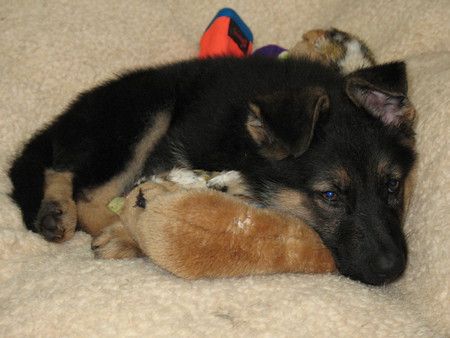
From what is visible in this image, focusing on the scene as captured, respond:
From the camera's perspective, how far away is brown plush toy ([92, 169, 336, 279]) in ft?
7.97

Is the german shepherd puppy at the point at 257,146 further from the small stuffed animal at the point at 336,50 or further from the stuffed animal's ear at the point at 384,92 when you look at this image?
the small stuffed animal at the point at 336,50

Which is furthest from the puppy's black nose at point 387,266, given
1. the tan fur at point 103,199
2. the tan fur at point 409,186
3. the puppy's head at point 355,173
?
the tan fur at point 103,199

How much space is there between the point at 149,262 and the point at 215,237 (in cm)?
50

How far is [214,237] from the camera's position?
96.5 inches

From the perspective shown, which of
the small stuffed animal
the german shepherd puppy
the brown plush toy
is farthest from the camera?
the small stuffed animal

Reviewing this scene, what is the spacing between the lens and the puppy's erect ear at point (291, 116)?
102 inches

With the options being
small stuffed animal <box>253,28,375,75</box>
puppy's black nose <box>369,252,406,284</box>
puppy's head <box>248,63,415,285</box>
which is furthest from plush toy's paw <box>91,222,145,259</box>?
small stuffed animal <box>253,28,375,75</box>

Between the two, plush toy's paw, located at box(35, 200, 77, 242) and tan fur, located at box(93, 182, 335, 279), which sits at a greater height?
tan fur, located at box(93, 182, 335, 279)

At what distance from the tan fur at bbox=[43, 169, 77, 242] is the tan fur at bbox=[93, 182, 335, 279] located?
0.79 meters

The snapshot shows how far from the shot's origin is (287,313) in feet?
7.50

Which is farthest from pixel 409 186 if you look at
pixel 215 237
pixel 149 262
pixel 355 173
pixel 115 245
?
pixel 115 245

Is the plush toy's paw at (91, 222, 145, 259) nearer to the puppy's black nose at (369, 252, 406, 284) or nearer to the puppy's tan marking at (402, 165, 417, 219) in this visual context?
the puppy's black nose at (369, 252, 406, 284)

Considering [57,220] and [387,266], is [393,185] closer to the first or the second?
[387,266]

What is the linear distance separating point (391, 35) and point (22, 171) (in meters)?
3.08
